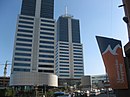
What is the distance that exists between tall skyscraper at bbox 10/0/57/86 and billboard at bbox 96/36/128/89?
90.0 m

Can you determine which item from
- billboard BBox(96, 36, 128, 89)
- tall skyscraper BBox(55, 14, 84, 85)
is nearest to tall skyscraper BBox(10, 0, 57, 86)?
tall skyscraper BBox(55, 14, 84, 85)

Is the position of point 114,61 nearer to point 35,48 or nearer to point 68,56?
point 35,48

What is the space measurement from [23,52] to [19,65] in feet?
27.6

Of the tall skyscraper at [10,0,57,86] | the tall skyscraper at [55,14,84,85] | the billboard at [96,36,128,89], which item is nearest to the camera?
the billboard at [96,36,128,89]

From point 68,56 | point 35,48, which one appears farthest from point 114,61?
point 68,56

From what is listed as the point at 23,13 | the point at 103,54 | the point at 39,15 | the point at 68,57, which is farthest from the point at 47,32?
the point at 103,54

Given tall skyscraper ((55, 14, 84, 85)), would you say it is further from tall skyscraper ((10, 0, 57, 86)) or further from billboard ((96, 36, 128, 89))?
billboard ((96, 36, 128, 89))

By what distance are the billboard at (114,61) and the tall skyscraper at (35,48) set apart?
89975 millimetres

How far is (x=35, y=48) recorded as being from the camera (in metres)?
120

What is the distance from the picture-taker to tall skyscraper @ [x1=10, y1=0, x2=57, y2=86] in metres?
109

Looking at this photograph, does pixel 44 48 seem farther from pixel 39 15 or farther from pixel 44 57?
pixel 39 15

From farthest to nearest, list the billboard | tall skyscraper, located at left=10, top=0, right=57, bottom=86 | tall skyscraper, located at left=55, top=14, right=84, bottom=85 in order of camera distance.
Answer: tall skyscraper, located at left=55, top=14, right=84, bottom=85 < tall skyscraper, located at left=10, top=0, right=57, bottom=86 < the billboard

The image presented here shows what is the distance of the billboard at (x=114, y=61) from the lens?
57.4 ft

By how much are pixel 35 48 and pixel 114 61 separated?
4128 inches
